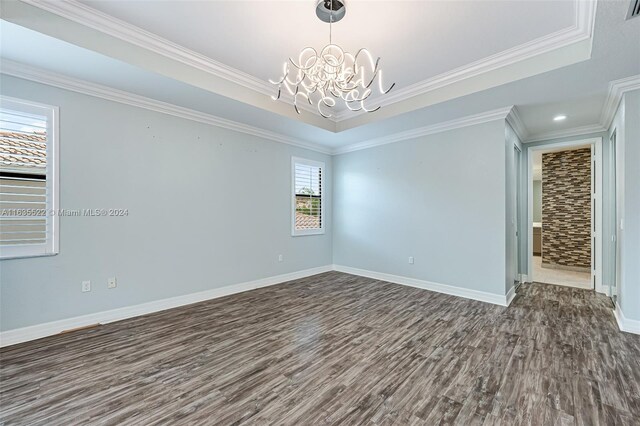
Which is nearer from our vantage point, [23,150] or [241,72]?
[23,150]

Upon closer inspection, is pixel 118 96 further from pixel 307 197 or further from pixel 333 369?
pixel 333 369

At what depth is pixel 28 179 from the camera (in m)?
2.80

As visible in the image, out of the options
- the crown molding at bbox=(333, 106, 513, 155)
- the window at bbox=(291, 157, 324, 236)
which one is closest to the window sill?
the window at bbox=(291, 157, 324, 236)

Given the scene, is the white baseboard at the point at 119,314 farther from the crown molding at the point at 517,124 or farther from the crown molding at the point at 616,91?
the crown molding at the point at 616,91

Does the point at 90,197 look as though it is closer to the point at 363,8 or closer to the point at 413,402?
the point at 363,8

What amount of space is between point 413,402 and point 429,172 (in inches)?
143

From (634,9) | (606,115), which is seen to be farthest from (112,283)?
(606,115)

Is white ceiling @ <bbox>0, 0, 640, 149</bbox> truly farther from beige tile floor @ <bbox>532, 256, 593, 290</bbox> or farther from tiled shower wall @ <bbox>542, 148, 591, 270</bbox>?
beige tile floor @ <bbox>532, 256, 593, 290</bbox>

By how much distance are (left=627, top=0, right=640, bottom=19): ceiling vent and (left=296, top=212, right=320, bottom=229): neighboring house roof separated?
184 inches

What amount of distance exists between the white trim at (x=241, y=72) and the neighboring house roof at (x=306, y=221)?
8.17ft

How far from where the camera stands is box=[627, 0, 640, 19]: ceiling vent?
186 cm

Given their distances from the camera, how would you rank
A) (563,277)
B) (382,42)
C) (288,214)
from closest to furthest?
(382,42) → (288,214) → (563,277)

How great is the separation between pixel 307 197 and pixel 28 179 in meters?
4.00

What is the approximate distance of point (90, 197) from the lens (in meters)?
3.14
